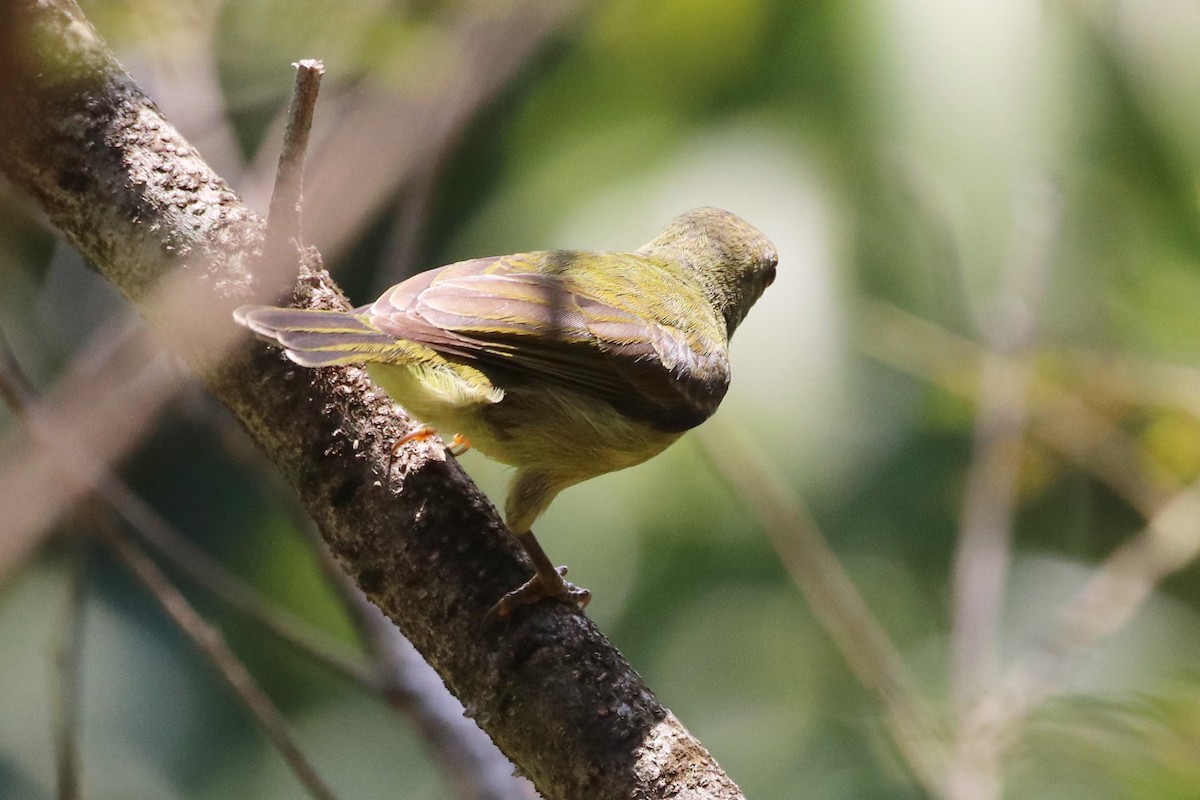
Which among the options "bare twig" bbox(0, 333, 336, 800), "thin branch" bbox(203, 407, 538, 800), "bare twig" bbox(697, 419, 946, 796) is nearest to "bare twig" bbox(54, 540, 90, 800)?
"bare twig" bbox(0, 333, 336, 800)

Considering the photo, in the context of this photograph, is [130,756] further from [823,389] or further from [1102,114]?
[1102,114]

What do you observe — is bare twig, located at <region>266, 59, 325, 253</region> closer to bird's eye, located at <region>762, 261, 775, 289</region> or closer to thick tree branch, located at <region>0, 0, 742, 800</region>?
thick tree branch, located at <region>0, 0, 742, 800</region>

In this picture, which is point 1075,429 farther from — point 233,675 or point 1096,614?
point 233,675

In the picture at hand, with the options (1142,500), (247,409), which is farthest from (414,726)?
(1142,500)

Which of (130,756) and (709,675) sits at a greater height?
(709,675)

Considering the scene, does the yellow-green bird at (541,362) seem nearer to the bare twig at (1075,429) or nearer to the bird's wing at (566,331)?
the bird's wing at (566,331)

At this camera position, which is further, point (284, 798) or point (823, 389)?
point (284, 798)

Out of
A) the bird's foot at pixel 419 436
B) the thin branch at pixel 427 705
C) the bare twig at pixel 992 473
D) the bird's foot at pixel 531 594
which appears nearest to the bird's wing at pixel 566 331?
the bird's foot at pixel 419 436
